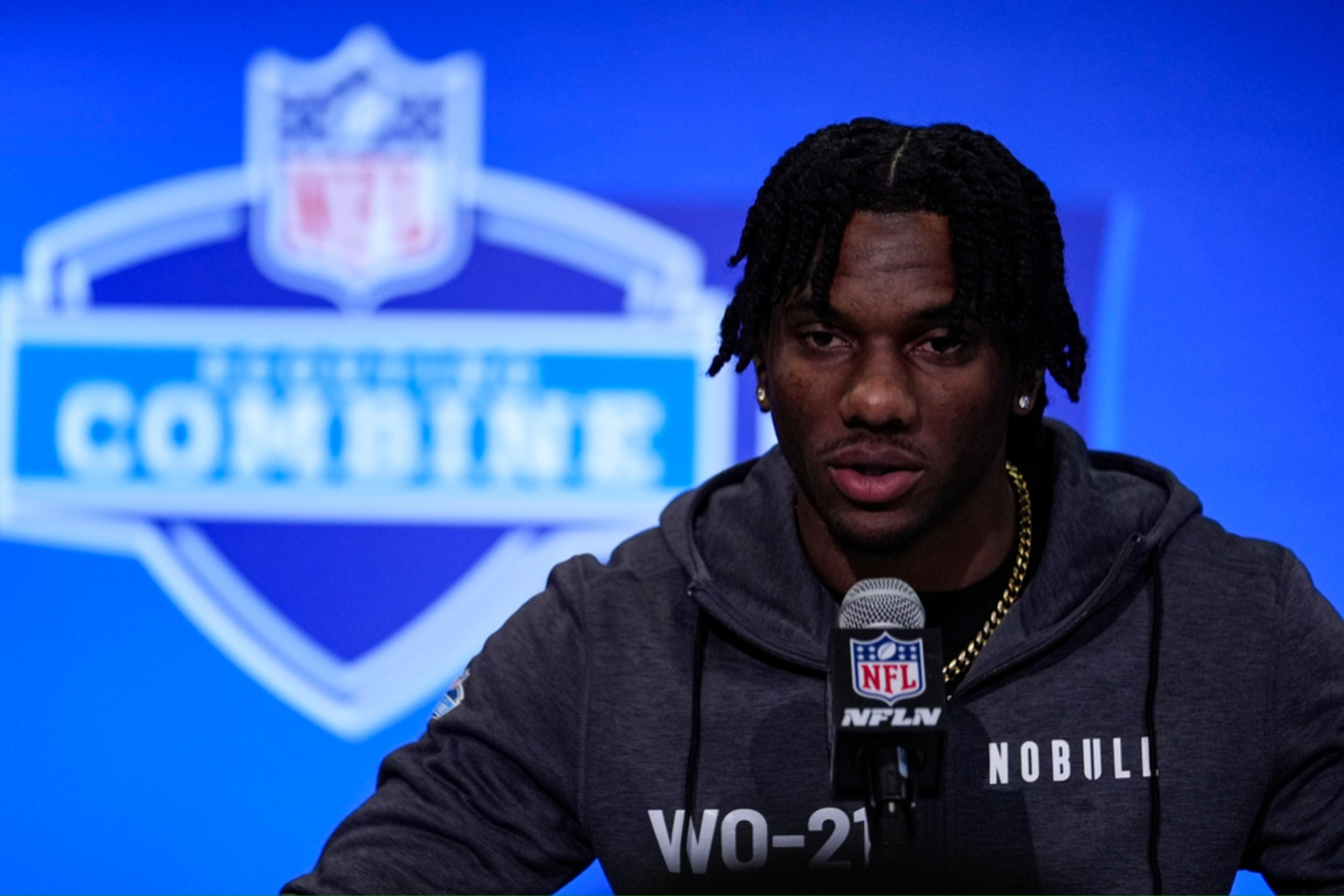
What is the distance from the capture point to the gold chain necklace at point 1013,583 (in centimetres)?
164

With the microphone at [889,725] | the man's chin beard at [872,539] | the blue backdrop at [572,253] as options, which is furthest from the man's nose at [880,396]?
the blue backdrop at [572,253]

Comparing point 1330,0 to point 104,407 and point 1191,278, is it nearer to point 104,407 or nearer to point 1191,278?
point 1191,278

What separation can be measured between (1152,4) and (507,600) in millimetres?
1645

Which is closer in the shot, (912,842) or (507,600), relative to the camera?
(912,842)

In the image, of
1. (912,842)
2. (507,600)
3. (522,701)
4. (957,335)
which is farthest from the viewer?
(507,600)

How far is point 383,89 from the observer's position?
277cm

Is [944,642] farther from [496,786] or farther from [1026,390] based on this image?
[496,786]

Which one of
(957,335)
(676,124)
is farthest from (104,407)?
(957,335)

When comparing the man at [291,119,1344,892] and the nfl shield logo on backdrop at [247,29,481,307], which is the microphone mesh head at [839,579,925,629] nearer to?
the man at [291,119,1344,892]

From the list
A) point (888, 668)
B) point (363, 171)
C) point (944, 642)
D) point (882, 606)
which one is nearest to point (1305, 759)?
point (944, 642)

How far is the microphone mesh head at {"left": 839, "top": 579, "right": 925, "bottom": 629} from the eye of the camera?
4.04 ft

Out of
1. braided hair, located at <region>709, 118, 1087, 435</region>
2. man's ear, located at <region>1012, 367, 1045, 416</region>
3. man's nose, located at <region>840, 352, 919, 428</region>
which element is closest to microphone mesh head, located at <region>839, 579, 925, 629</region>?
man's nose, located at <region>840, 352, 919, 428</region>

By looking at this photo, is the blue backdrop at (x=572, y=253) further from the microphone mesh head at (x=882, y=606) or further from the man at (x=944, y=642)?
the microphone mesh head at (x=882, y=606)

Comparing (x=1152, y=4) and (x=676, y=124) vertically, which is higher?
(x=1152, y=4)
